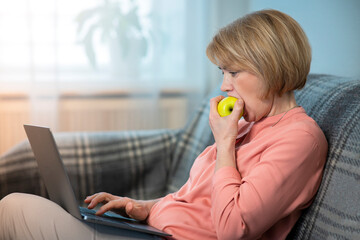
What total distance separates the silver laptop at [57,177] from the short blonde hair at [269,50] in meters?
0.41

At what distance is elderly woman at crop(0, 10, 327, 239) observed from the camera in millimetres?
979

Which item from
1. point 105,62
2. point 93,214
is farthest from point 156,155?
point 93,214

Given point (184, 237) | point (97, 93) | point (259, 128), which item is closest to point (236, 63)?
point (259, 128)

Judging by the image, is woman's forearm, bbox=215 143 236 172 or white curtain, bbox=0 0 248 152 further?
white curtain, bbox=0 0 248 152

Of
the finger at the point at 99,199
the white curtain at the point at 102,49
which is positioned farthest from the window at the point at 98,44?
the finger at the point at 99,199

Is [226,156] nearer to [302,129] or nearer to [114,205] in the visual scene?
[302,129]

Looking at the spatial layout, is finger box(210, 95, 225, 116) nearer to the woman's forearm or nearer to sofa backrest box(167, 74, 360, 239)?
the woman's forearm

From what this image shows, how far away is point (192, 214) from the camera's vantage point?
45.2 inches

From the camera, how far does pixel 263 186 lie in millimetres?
970

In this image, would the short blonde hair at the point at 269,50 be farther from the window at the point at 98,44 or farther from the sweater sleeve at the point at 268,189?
the window at the point at 98,44

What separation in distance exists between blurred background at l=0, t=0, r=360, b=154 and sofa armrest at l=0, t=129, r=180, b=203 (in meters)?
0.41

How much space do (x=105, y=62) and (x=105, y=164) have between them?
0.60m

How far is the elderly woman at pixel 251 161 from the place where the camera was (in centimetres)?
98

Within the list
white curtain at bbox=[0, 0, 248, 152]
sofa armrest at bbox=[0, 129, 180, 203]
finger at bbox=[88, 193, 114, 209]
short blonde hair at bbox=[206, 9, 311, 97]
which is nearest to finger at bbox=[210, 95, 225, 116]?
short blonde hair at bbox=[206, 9, 311, 97]
